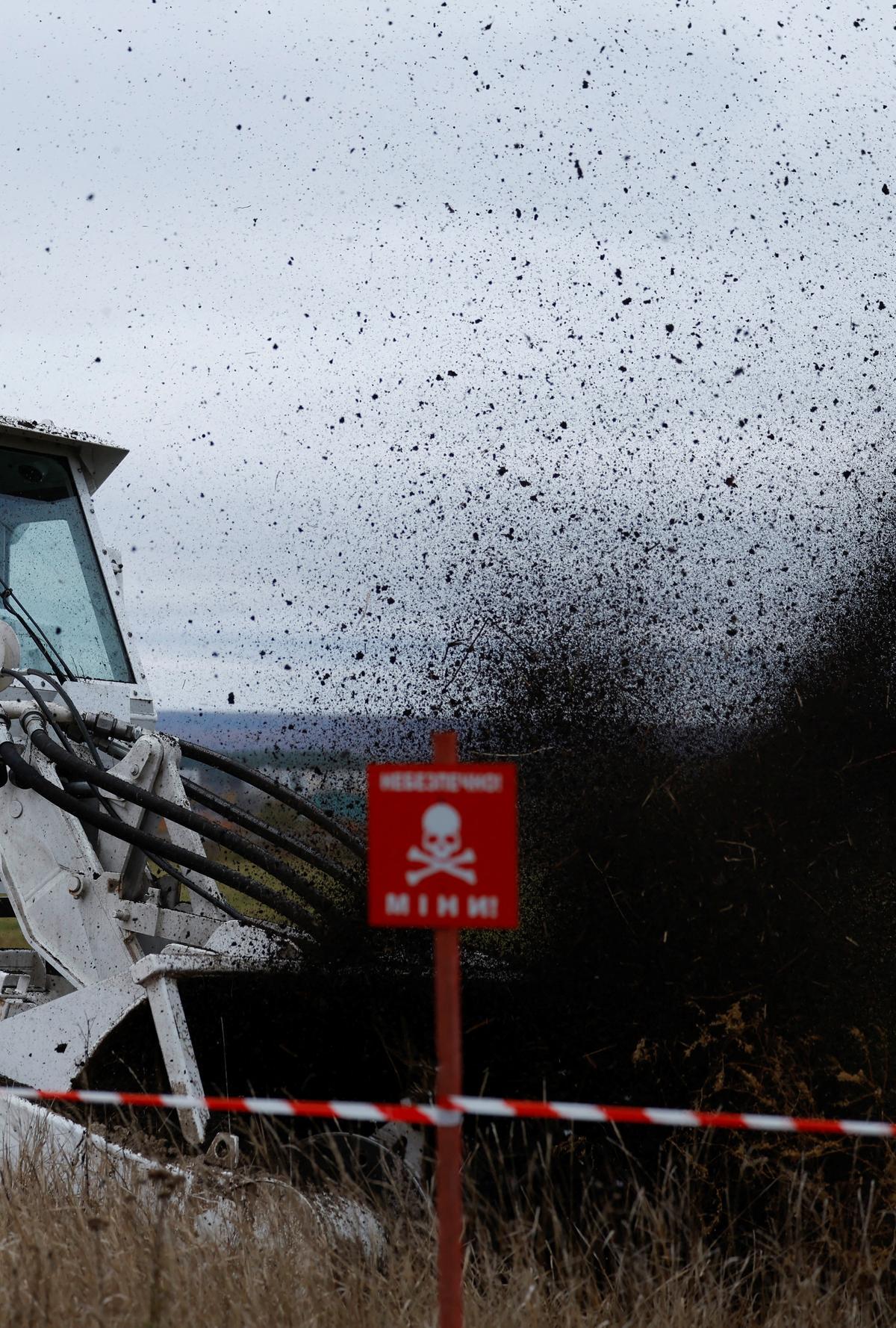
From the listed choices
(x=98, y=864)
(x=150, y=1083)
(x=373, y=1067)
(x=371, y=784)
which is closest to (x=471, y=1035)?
(x=373, y=1067)

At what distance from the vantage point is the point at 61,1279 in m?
3.71

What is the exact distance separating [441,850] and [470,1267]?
1.68 m

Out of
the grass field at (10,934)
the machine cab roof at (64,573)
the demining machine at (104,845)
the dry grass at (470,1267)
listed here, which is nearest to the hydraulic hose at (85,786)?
the demining machine at (104,845)

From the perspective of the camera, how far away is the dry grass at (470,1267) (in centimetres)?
365

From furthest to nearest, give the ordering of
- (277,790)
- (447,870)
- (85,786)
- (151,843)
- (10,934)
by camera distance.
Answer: (10,934) < (277,790) < (85,786) < (151,843) < (447,870)

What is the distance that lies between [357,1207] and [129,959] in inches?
63.5

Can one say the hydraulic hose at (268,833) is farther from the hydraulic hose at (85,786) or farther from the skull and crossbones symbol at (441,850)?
the skull and crossbones symbol at (441,850)

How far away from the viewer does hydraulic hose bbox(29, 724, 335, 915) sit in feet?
19.1

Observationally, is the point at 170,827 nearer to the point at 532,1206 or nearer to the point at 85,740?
the point at 85,740

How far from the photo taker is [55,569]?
6.98 meters

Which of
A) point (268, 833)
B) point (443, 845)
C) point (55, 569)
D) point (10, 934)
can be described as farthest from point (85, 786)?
point (10, 934)

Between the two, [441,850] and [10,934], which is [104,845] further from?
[10,934]

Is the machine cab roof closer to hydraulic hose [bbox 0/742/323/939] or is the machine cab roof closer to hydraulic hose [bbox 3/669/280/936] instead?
hydraulic hose [bbox 3/669/280/936]

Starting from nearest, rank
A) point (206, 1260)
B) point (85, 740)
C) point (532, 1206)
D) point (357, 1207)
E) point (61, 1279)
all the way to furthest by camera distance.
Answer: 1. point (61, 1279)
2. point (206, 1260)
3. point (357, 1207)
4. point (532, 1206)
5. point (85, 740)
